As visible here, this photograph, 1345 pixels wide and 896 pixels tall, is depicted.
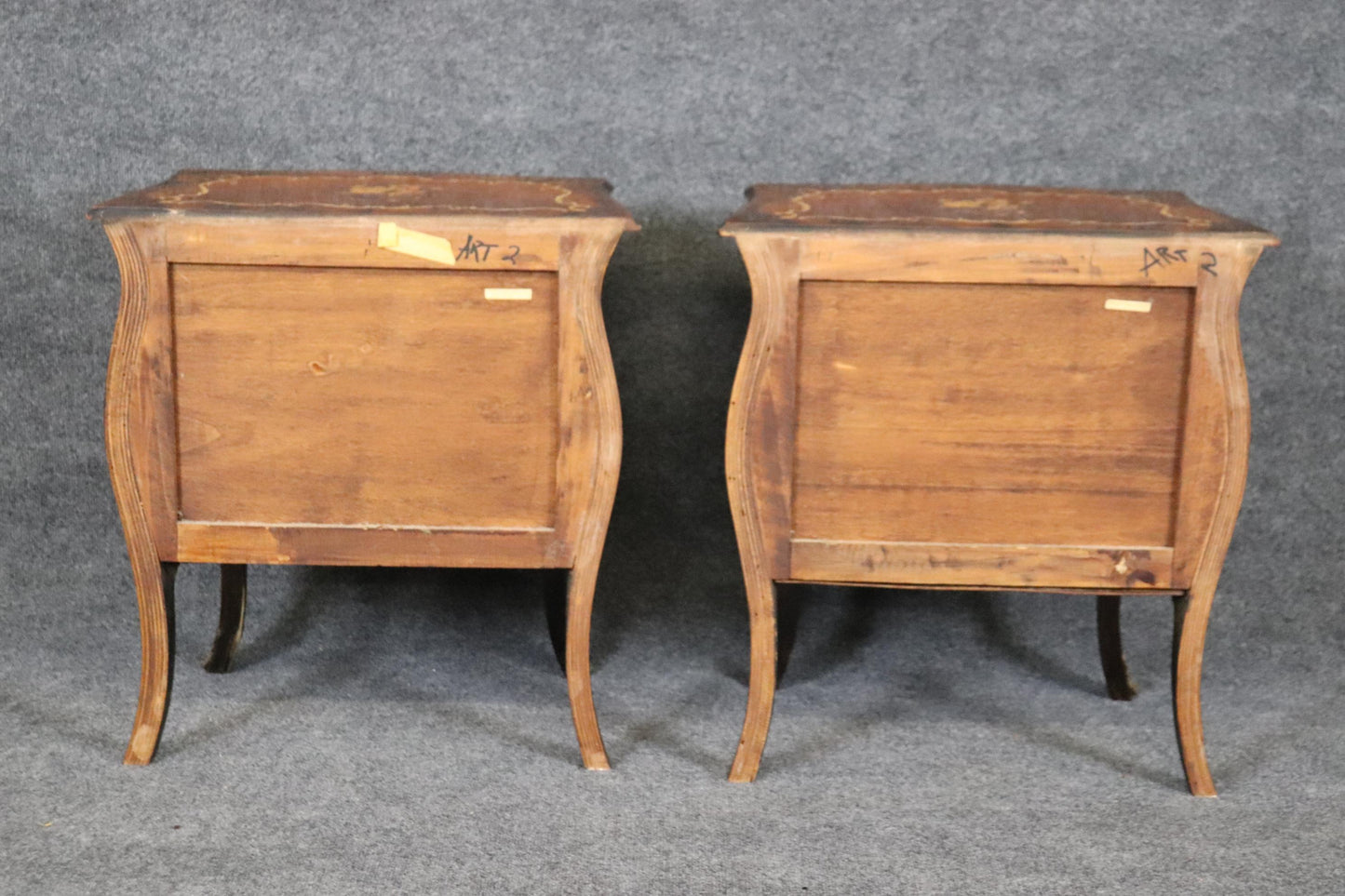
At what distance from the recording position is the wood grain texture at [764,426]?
1.64 m

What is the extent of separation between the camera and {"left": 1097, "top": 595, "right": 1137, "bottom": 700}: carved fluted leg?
2062mm

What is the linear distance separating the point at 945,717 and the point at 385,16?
1.22 m

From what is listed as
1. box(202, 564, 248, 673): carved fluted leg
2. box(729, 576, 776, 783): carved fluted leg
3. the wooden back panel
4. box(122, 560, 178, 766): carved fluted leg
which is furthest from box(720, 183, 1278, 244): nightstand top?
box(202, 564, 248, 673): carved fluted leg

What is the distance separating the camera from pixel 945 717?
1.99 m

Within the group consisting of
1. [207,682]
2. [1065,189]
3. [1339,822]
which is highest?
[1065,189]

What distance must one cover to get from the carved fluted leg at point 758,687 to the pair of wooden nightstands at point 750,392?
14 millimetres

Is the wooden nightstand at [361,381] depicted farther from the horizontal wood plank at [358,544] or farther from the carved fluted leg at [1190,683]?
the carved fluted leg at [1190,683]

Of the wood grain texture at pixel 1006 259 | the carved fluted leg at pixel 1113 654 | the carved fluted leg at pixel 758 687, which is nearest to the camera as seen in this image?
the wood grain texture at pixel 1006 259

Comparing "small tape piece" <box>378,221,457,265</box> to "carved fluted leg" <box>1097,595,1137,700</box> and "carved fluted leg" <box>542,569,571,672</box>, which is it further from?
"carved fluted leg" <box>1097,595,1137,700</box>

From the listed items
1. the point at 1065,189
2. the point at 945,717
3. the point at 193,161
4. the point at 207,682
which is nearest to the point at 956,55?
the point at 1065,189

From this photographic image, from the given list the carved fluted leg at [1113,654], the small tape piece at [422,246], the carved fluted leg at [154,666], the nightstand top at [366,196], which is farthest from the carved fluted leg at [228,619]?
the carved fluted leg at [1113,654]

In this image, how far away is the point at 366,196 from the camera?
1746mm

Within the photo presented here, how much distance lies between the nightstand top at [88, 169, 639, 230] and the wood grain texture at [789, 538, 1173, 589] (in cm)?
41

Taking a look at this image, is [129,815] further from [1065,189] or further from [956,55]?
[956,55]
